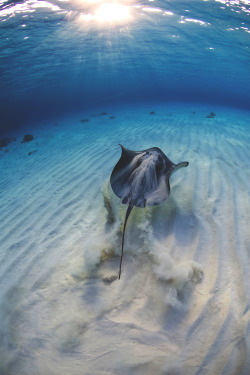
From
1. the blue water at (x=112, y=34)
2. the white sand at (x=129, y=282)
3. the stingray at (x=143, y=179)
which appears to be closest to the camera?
the white sand at (x=129, y=282)

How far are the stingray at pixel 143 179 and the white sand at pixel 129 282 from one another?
2.12 feet

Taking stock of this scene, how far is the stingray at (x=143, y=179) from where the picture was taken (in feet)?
10.2

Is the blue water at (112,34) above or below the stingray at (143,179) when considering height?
above

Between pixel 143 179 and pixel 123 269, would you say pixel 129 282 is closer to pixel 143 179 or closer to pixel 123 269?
pixel 123 269

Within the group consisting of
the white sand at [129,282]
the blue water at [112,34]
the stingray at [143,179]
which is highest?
the blue water at [112,34]

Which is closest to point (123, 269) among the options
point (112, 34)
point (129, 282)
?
point (129, 282)

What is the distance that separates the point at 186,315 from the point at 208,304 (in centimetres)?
33

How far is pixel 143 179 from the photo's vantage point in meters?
3.36

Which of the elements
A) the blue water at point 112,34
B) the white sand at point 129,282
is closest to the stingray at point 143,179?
the white sand at point 129,282

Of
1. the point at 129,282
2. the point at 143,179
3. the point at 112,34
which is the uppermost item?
the point at 112,34

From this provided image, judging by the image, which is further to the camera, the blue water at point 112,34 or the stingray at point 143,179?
the blue water at point 112,34

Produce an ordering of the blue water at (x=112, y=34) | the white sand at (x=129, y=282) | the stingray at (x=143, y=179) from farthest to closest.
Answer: the blue water at (x=112, y=34) → the stingray at (x=143, y=179) → the white sand at (x=129, y=282)

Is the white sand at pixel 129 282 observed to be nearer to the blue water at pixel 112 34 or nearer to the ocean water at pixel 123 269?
the ocean water at pixel 123 269

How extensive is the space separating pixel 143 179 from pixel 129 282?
173cm
